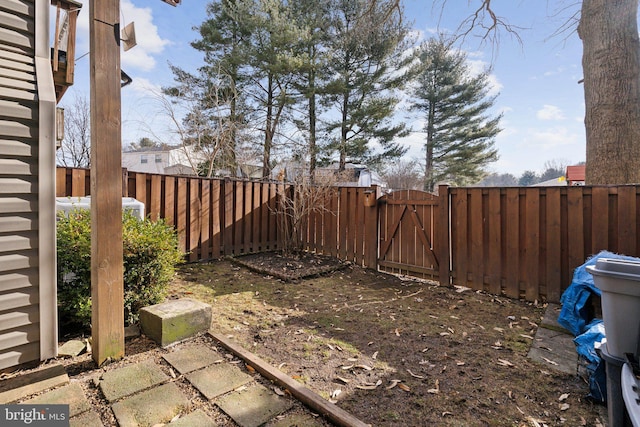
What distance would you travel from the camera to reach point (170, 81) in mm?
10914

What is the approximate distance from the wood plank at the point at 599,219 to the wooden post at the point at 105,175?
463cm

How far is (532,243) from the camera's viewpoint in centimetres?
372

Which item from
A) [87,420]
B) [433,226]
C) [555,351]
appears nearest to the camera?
[87,420]

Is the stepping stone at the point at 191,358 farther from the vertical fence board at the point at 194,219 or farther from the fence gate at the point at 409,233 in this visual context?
the fence gate at the point at 409,233

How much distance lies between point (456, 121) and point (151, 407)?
1975 cm

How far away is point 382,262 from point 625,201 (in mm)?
3071

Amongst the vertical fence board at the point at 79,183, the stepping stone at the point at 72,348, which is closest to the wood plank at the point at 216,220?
the vertical fence board at the point at 79,183

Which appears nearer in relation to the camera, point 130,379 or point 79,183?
point 130,379

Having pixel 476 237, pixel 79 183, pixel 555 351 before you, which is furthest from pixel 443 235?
pixel 79 183

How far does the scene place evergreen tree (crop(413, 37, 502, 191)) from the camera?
17312mm

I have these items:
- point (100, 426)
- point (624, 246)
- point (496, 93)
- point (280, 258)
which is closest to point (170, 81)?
point (280, 258)

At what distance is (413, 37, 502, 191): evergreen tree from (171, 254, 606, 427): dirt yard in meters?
15.6

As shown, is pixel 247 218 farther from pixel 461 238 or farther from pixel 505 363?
pixel 505 363

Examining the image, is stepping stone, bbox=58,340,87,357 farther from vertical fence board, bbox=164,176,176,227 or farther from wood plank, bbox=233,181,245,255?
wood plank, bbox=233,181,245,255
